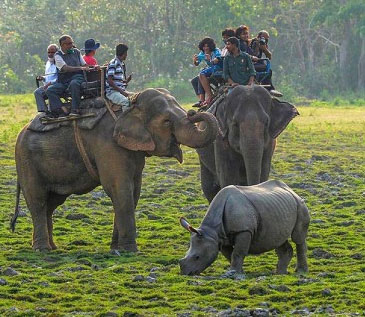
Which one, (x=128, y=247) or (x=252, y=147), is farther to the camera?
(x=252, y=147)

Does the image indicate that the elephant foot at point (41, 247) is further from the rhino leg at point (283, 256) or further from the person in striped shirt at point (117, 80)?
the rhino leg at point (283, 256)

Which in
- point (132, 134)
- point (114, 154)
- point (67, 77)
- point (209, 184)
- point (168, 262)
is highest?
point (67, 77)

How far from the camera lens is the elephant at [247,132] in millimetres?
16453

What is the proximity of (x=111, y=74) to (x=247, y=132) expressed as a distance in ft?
6.08

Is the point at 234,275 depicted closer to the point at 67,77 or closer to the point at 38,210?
the point at 38,210

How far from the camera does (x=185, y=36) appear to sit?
177ft

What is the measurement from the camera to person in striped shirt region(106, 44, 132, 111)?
15828mm

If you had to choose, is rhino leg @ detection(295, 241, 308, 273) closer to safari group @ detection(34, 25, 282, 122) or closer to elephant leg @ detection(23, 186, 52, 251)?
safari group @ detection(34, 25, 282, 122)

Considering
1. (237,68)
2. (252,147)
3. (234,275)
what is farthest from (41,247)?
(237,68)

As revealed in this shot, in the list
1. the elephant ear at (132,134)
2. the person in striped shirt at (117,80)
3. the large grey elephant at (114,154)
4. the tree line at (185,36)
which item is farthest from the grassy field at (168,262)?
the tree line at (185,36)

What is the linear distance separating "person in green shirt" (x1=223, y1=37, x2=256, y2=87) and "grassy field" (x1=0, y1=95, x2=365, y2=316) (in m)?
1.98

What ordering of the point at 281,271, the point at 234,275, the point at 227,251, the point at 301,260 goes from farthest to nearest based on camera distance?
the point at 301,260 → the point at 281,271 → the point at 227,251 → the point at 234,275

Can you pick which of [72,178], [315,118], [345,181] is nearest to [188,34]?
[315,118]

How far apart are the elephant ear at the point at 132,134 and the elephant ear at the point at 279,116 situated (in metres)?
2.11
